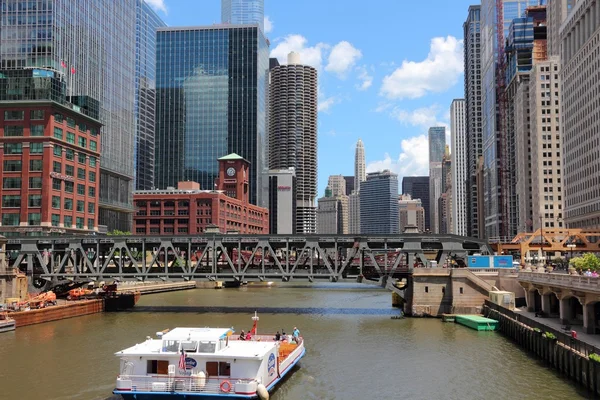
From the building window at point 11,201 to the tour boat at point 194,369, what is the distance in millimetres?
85268

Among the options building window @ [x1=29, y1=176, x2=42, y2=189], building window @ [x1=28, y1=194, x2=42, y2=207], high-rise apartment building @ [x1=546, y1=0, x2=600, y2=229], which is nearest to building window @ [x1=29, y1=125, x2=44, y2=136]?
building window @ [x1=29, y1=176, x2=42, y2=189]

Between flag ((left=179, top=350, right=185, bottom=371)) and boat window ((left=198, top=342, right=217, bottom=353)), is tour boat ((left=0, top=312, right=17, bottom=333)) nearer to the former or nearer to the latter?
flag ((left=179, top=350, right=185, bottom=371))

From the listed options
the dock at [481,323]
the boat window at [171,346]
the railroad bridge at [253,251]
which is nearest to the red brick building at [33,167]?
the railroad bridge at [253,251]

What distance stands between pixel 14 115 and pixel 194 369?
9245 centimetres

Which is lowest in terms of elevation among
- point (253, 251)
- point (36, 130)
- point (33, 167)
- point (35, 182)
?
point (253, 251)

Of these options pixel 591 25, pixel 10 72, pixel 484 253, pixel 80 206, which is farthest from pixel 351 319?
pixel 591 25

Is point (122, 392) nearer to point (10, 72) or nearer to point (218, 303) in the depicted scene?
point (218, 303)

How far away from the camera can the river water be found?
39531 millimetres

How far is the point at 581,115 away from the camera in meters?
150

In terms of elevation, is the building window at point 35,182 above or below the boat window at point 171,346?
above

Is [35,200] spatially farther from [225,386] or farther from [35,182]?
[225,386]

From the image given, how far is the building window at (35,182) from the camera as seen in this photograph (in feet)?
363

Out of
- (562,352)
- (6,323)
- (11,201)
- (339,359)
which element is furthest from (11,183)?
(562,352)

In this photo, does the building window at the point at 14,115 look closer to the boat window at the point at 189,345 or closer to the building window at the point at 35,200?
the building window at the point at 35,200
